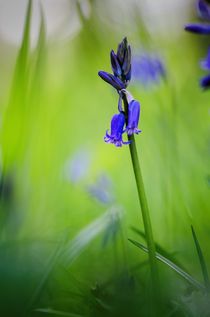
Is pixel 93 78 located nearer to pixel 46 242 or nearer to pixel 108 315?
pixel 46 242

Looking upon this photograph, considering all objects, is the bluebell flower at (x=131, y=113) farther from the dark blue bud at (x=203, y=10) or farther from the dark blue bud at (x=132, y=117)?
the dark blue bud at (x=203, y=10)

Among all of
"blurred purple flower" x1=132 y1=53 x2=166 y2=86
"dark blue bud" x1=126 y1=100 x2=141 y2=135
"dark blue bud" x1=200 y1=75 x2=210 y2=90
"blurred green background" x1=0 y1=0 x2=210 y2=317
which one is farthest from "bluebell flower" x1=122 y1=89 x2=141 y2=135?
"blurred purple flower" x1=132 y1=53 x2=166 y2=86

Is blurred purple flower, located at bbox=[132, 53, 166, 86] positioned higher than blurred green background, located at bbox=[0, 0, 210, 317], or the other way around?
blurred purple flower, located at bbox=[132, 53, 166, 86]

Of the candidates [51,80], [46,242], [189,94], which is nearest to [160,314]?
[46,242]

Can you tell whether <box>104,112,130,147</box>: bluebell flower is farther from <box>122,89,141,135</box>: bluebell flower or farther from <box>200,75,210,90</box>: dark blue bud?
<box>200,75,210,90</box>: dark blue bud

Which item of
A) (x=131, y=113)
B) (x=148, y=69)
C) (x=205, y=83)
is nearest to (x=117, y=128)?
(x=131, y=113)

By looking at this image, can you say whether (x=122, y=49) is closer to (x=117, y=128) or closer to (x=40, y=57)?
(x=117, y=128)

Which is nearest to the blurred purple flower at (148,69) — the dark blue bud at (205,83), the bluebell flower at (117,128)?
the bluebell flower at (117,128)
